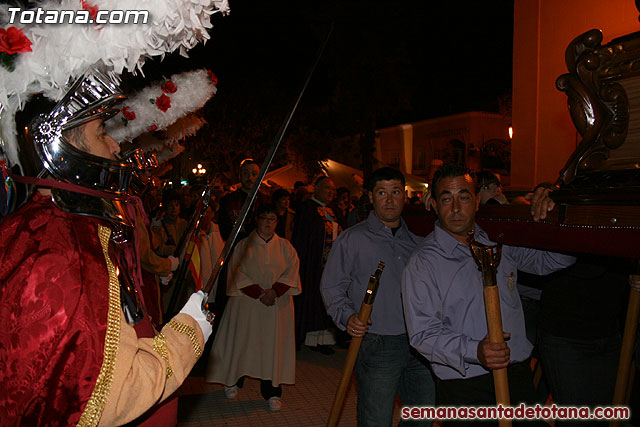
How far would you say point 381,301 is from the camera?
4.02m

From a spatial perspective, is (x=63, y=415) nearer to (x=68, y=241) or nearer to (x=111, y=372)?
(x=111, y=372)

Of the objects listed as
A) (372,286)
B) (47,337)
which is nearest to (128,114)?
(372,286)

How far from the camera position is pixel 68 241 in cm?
186

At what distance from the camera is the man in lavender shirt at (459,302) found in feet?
9.96

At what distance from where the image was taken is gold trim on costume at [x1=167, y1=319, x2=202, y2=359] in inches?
82.6

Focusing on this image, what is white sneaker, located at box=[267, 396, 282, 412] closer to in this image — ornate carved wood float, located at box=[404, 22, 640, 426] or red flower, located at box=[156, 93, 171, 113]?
red flower, located at box=[156, 93, 171, 113]

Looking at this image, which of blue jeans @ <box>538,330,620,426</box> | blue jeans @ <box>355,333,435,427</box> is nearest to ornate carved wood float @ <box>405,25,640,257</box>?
blue jeans @ <box>538,330,620,426</box>

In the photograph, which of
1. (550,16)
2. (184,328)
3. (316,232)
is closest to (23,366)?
(184,328)

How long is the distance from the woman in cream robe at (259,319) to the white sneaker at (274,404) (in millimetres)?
21

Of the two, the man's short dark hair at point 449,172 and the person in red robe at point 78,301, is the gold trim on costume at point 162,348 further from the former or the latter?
the man's short dark hair at point 449,172

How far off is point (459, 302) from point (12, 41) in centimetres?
263

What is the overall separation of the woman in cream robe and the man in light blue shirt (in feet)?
6.52

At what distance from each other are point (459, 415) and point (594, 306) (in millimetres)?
1459

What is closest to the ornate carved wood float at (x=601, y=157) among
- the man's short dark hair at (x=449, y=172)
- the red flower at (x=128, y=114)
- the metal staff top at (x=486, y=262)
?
the metal staff top at (x=486, y=262)
